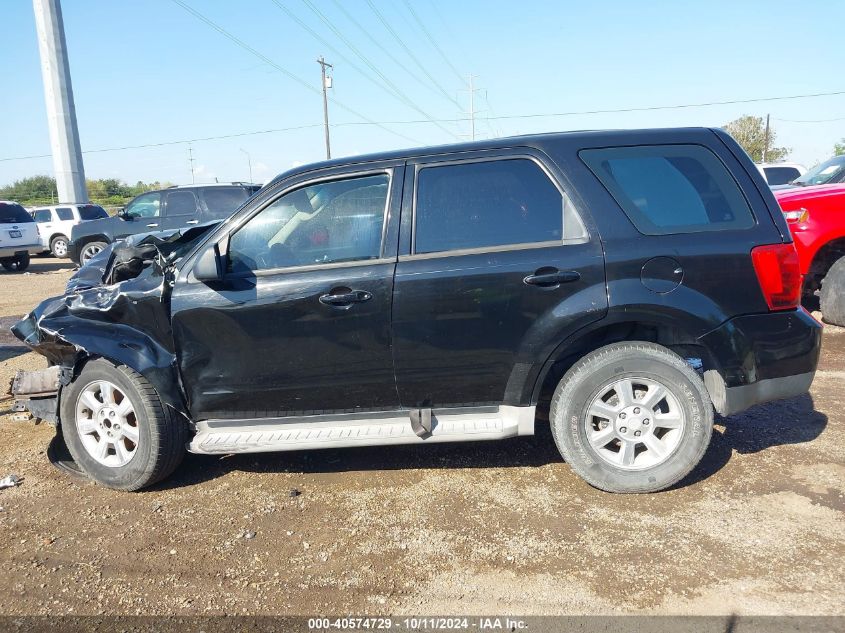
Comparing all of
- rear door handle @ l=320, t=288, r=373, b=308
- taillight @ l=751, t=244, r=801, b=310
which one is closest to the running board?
rear door handle @ l=320, t=288, r=373, b=308

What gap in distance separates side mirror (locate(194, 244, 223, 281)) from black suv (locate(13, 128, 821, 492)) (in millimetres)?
12

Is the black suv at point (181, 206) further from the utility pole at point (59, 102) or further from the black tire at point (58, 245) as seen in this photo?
the utility pole at point (59, 102)

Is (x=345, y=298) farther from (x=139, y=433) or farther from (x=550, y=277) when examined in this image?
(x=139, y=433)

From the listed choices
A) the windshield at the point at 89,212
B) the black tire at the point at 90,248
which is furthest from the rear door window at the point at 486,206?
the windshield at the point at 89,212

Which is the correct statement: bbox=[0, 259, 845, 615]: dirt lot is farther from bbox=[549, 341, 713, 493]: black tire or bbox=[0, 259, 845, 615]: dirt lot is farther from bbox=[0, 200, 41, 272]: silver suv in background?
bbox=[0, 200, 41, 272]: silver suv in background

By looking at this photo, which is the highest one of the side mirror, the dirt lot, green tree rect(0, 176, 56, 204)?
green tree rect(0, 176, 56, 204)

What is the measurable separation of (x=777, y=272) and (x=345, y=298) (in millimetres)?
2286

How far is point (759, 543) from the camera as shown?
3020 mm

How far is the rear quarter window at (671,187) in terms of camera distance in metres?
3.43

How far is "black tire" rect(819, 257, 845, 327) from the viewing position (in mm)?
6734

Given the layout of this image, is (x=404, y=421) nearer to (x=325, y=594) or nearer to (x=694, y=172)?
(x=325, y=594)

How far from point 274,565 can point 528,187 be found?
7.65 feet

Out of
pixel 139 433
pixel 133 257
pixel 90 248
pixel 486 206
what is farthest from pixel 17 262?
pixel 486 206

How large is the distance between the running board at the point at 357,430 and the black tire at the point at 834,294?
5037 mm
